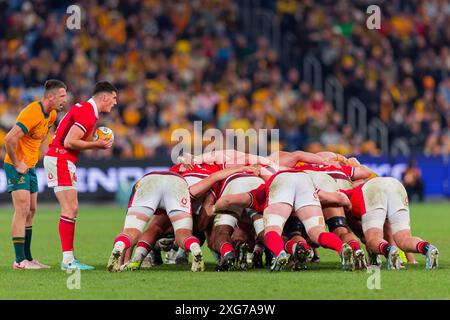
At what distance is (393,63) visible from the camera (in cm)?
3484

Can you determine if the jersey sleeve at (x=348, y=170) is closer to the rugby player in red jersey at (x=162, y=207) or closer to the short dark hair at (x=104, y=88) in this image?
the rugby player in red jersey at (x=162, y=207)

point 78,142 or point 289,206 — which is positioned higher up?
point 78,142

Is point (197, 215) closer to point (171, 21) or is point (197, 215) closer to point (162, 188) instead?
point (162, 188)

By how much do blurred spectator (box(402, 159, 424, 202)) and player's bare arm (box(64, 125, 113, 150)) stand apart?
63.7 feet

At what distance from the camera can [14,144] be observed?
12859mm

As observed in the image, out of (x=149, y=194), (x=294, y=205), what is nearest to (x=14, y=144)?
(x=149, y=194)

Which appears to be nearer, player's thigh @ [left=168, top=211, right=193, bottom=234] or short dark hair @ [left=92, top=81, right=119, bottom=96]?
player's thigh @ [left=168, top=211, right=193, bottom=234]

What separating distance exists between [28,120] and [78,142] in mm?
826

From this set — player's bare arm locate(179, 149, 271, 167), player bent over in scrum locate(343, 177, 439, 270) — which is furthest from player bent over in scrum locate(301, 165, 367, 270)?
player's bare arm locate(179, 149, 271, 167)

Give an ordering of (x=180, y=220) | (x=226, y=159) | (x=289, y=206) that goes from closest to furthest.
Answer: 1. (x=289, y=206)
2. (x=180, y=220)
3. (x=226, y=159)

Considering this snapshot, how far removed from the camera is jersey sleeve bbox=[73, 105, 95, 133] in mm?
12719

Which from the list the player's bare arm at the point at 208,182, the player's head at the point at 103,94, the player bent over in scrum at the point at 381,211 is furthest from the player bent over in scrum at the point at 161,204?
the player bent over in scrum at the point at 381,211

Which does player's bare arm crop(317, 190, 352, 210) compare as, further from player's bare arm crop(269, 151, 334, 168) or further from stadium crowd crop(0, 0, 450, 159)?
stadium crowd crop(0, 0, 450, 159)

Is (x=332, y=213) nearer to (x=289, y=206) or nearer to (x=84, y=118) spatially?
(x=289, y=206)
